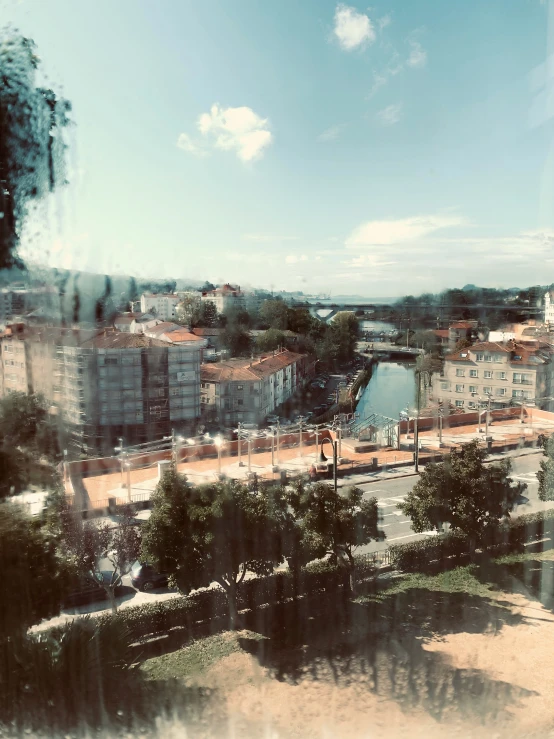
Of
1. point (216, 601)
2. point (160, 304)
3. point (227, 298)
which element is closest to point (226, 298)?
point (227, 298)

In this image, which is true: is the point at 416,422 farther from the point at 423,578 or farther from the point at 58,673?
the point at 58,673

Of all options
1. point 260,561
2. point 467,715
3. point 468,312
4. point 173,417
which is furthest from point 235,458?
point 468,312

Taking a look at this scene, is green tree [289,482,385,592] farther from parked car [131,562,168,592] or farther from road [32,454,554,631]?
parked car [131,562,168,592]

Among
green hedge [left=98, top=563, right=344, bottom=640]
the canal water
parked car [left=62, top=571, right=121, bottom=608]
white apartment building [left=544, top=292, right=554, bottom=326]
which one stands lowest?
green hedge [left=98, top=563, right=344, bottom=640]

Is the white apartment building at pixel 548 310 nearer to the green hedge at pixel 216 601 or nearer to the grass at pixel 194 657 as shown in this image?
the green hedge at pixel 216 601

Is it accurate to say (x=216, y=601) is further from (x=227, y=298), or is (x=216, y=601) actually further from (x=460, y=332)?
(x=460, y=332)

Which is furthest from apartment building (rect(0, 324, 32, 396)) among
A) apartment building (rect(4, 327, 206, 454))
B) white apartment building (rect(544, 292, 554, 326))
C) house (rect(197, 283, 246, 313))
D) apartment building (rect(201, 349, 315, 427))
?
white apartment building (rect(544, 292, 554, 326))
